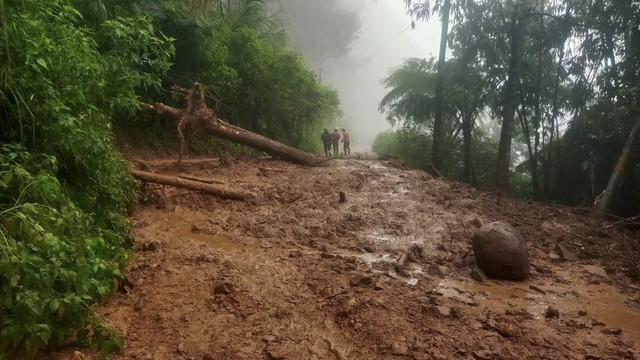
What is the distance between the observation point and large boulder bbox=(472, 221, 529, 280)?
4.60m

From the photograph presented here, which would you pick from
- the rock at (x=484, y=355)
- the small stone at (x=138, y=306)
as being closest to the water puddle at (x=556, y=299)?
the rock at (x=484, y=355)

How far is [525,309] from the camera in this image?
3.76 m

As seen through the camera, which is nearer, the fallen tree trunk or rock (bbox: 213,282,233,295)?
rock (bbox: 213,282,233,295)

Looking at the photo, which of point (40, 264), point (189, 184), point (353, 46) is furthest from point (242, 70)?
point (353, 46)

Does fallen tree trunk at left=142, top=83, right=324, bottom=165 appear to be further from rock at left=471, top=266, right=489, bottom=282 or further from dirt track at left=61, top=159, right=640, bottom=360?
rock at left=471, top=266, right=489, bottom=282

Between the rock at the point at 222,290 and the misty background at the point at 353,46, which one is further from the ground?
the misty background at the point at 353,46

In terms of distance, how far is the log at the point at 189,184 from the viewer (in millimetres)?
5586

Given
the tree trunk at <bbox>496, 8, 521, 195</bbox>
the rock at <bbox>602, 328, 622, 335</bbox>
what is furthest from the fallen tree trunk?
the tree trunk at <bbox>496, 8, 521, 195</bbox>

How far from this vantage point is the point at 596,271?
524cm

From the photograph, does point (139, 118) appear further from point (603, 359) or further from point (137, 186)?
point (603, 359)

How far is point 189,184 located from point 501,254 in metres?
4.57

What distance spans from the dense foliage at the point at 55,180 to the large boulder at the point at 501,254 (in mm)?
4042

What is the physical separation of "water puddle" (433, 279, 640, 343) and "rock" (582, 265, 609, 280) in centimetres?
38

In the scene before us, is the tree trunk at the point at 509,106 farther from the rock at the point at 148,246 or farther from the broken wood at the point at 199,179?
the rock at the point at 148,246
